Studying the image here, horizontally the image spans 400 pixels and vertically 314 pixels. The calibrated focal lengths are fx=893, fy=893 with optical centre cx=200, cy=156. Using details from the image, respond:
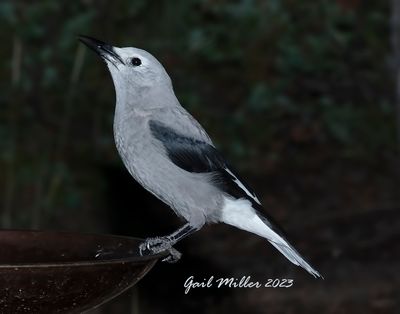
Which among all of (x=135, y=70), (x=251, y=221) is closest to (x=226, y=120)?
(x=135, y=70)

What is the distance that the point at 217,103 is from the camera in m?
9.12

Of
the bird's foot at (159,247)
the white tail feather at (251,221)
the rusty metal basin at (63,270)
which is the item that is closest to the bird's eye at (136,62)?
the white tail feather at (251,221)

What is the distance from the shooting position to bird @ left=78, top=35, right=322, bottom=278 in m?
3.71

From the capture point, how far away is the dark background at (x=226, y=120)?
6.93 meters

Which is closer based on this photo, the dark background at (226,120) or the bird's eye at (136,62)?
the bird's eye at (136,62)

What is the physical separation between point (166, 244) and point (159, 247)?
64 mm

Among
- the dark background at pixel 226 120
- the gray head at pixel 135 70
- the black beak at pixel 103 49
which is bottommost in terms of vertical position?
the dark background at pixel 226 120

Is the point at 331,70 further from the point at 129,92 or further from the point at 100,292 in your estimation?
the point at 100,292

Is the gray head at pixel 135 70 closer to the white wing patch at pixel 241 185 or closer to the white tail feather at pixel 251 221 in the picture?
the white wing patch at pixel 241 185

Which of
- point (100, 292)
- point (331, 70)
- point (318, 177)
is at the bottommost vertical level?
point (318, 177)

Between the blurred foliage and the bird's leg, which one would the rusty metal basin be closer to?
the bird's leg

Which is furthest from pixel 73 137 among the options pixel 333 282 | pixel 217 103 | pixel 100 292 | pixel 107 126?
pixel 100 292

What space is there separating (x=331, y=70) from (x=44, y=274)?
7037 mm

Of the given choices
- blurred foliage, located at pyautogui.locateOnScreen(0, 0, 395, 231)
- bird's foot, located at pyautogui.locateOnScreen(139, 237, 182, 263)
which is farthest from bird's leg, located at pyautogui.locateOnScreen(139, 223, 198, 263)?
blurred foliage, located at pyautogui.locateOnScreen(0, 0, 395, 231)
